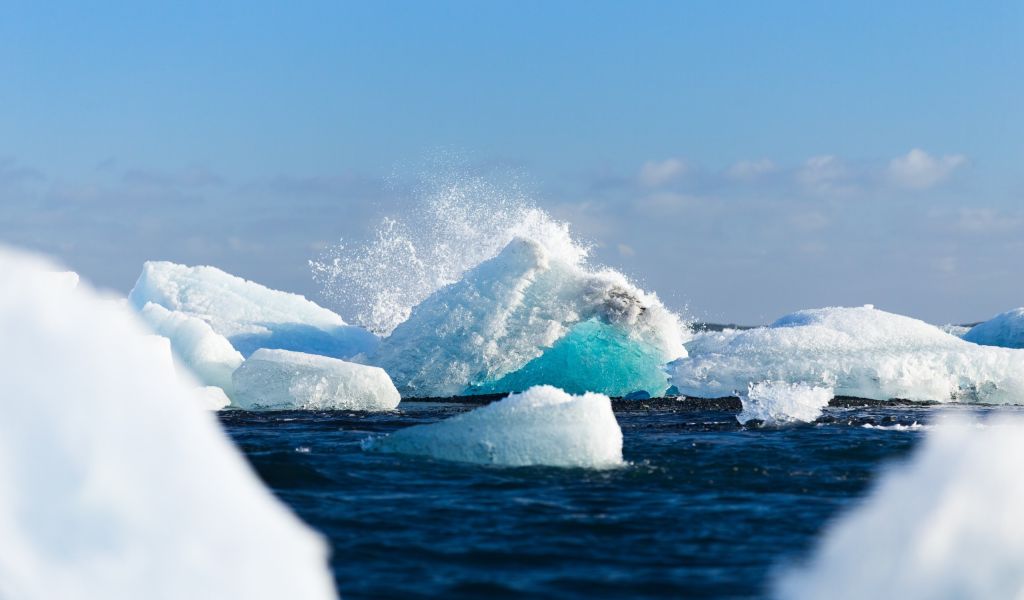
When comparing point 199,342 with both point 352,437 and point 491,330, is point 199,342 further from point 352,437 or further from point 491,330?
point 352,437

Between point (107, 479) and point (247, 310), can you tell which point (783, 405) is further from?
point (247, 310)

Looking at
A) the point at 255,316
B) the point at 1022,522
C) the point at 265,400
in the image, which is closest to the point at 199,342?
the point at 265,400

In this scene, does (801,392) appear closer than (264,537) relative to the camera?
No

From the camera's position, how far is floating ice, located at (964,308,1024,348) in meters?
34.5

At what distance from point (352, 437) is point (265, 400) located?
7.09 m

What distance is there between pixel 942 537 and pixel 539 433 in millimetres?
5798

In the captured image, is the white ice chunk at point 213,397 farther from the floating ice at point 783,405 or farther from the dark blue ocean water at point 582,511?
the floating ice at point 783,405

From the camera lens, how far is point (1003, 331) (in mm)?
35219

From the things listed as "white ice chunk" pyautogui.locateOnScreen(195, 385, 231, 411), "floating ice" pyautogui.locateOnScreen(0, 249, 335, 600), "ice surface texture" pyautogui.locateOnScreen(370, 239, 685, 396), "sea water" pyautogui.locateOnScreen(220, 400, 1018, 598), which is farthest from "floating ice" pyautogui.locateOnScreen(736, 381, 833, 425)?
"floating ice" pyautogui.locateOnScreen(0, 249, 335, 600)

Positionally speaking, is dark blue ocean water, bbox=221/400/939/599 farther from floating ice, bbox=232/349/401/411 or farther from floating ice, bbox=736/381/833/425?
floating ice, bbox=232/349/401/411

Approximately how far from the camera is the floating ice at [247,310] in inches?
1179

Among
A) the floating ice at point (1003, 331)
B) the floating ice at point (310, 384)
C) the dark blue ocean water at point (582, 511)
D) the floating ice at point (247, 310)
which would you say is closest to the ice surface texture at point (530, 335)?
the floating ice at point (310, 384)

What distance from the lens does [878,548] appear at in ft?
25.6

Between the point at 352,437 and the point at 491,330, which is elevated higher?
the point at 491,330
